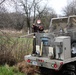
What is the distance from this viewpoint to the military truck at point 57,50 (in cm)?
725

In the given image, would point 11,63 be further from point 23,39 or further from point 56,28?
point 56,28

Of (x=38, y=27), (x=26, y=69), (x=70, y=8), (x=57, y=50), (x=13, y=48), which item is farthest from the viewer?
(x=70, y=8)

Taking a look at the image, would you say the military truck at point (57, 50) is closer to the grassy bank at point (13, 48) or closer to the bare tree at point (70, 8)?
the grassy bank at point (13, 48)

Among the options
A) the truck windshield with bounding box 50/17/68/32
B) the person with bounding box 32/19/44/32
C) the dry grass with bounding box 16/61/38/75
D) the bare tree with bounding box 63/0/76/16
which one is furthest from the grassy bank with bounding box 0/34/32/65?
the bare tree with bounding box 63/0/76/16

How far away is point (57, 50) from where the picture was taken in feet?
24.1

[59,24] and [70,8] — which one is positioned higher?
[70,8]

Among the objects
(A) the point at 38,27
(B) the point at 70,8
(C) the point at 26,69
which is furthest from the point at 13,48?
(B) the point at 70,8

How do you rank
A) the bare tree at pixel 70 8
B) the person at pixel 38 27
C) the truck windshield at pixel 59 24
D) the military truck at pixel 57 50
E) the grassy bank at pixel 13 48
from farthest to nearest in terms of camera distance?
the bare tree at pixel 70 8
the grassy bank at pixel 13 48
the truck windshield at pixel 59 24
the person at pixel 38 27
the military truck at pixel 57 50

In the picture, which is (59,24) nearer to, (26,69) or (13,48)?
(26,69)

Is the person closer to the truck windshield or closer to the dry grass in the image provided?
the truck windshield

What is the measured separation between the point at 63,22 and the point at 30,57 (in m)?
1.96

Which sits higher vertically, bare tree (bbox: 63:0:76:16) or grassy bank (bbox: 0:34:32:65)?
bare tree (bbox: 63:0:76:16)

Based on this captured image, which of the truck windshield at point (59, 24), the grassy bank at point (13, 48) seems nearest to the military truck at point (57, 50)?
the truck windshield at point (59, 24)

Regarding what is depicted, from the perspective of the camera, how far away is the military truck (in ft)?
23.8
